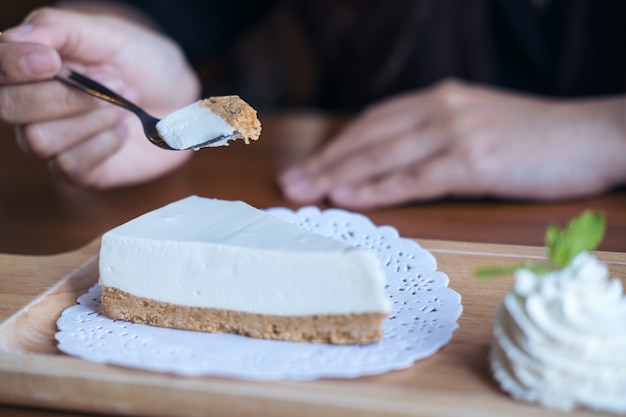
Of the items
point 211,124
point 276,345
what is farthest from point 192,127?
point 276,345

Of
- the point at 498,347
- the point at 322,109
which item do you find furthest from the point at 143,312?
the point at 322,109

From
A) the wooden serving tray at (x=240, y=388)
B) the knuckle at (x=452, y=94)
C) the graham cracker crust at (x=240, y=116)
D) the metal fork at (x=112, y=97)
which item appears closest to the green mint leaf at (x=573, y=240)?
the wooden serving tray at (x=240, y=388)

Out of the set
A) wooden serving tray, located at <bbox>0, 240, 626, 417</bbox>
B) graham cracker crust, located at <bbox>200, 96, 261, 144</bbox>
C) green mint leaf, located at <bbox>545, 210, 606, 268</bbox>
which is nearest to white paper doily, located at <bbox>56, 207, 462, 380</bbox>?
wooden serving tray, located at <bbox>0, 240, 626, 417</bbox>

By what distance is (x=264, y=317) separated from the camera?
82 centimetres

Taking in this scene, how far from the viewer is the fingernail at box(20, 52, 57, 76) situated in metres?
0.97

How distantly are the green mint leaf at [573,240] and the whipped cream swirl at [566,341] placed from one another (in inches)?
0.6

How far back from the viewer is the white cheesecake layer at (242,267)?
2.61 feet

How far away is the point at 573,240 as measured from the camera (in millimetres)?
718

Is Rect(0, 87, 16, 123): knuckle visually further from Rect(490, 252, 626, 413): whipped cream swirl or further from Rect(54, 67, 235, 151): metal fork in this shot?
Rect(490, 252, 626, 413): whipped cream swirl

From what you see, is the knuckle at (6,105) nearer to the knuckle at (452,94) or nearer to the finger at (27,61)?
the finger at (27,61)

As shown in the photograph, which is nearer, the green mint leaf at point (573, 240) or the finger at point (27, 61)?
the green mint leaf at point (573, 240)

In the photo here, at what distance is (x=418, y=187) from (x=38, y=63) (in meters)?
0.72

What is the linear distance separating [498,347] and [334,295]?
0.67 feet

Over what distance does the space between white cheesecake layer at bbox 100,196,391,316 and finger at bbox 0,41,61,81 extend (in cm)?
29
